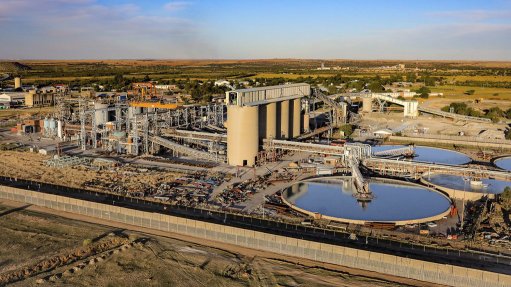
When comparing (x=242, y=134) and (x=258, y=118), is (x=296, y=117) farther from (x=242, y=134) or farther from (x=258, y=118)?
(x=242, y=134)

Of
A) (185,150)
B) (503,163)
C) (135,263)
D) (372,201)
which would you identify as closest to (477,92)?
(503,163)

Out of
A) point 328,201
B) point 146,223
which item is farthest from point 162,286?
point 328,201

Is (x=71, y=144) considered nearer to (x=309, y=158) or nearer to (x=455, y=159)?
(x=309, y=158)

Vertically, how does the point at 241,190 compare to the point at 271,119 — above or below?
below

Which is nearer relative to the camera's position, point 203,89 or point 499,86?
point 203,89

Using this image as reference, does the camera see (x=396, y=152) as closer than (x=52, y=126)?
Yes
